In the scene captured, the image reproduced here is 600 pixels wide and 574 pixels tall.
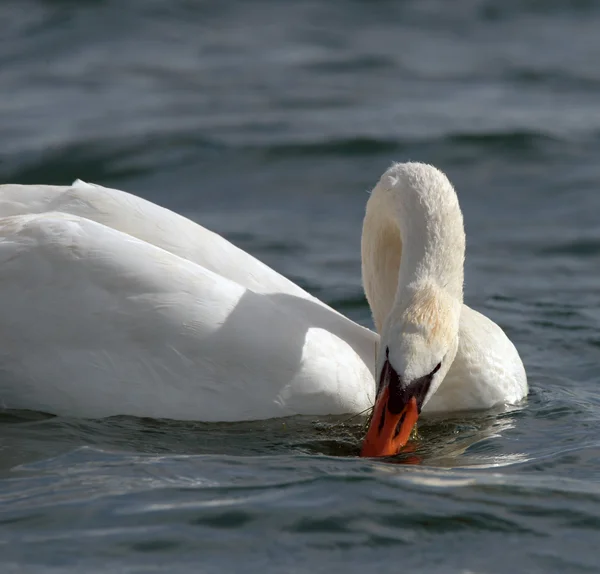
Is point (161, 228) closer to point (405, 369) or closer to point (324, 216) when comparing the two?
point (405, 369)

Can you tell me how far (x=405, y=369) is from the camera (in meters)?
6.68

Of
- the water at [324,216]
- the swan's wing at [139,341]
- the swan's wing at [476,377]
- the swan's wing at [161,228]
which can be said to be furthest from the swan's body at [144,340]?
the swan's wing at [476,377]

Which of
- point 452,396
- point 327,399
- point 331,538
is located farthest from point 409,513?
point 452,396

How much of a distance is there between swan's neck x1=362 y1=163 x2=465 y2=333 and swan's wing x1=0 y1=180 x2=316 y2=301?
1.68 feet

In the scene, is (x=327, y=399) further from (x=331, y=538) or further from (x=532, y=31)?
(x=532, y=31)

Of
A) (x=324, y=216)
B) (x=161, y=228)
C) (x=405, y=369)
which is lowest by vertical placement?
(x=405, y=369)

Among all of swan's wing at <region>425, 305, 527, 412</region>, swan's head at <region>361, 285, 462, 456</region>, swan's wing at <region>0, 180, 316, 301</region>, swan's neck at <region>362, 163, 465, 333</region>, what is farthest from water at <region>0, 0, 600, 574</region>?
swan's wing at <region>0, 180, 316, 301</region>

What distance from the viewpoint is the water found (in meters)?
5.61

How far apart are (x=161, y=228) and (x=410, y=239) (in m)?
1.55

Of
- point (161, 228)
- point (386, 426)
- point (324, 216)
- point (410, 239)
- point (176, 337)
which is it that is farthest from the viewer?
point (324, 216)

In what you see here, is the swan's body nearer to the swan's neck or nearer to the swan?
the swan

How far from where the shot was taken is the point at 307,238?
11625 mm

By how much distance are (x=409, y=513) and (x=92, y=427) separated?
6.66 feet

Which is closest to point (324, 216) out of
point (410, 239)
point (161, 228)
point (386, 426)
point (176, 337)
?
point (161, 228)
